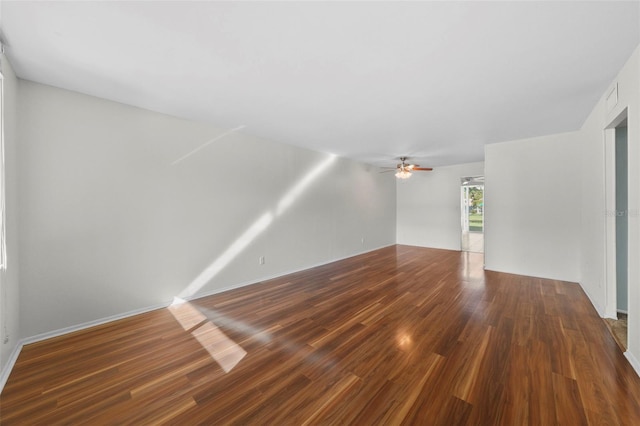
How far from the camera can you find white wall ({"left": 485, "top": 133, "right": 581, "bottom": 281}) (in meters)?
4.27

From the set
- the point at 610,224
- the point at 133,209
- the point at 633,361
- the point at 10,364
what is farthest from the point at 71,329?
the point at 610,224

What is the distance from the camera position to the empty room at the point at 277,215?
64.8 inches

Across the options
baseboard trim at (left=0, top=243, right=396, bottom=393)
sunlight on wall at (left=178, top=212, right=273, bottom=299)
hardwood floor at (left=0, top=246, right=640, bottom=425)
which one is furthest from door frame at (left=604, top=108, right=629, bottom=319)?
baseboard trim at (left=0, top=243, right=396, bottom=393)

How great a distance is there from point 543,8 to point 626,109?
171cm

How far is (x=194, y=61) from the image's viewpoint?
6.98 ft

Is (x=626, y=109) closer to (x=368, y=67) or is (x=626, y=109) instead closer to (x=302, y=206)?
(x=368, y=67)

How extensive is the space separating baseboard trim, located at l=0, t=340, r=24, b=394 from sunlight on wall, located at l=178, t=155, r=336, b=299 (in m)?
1.47

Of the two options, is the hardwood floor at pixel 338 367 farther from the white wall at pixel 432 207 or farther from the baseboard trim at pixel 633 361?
the white wall at pixel 432 207

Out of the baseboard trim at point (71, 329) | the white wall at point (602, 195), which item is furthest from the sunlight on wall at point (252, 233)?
the white wall at point (602, 195)

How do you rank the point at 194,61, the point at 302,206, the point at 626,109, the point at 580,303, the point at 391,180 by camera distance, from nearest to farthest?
the point at 194,61 → the point at 626,109 → the point at 580,303 → the point at 302,206 → the point at 391,180

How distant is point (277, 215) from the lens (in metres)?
4.82

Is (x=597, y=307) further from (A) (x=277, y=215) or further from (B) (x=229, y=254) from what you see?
(B) (x=229, y=254)

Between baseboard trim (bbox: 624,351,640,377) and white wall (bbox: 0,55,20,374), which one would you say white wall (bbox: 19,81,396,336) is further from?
baseboard trim (bbox: 624,351,640,377)

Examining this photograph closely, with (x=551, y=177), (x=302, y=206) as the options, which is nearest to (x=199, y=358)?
(x=302, y=206)
